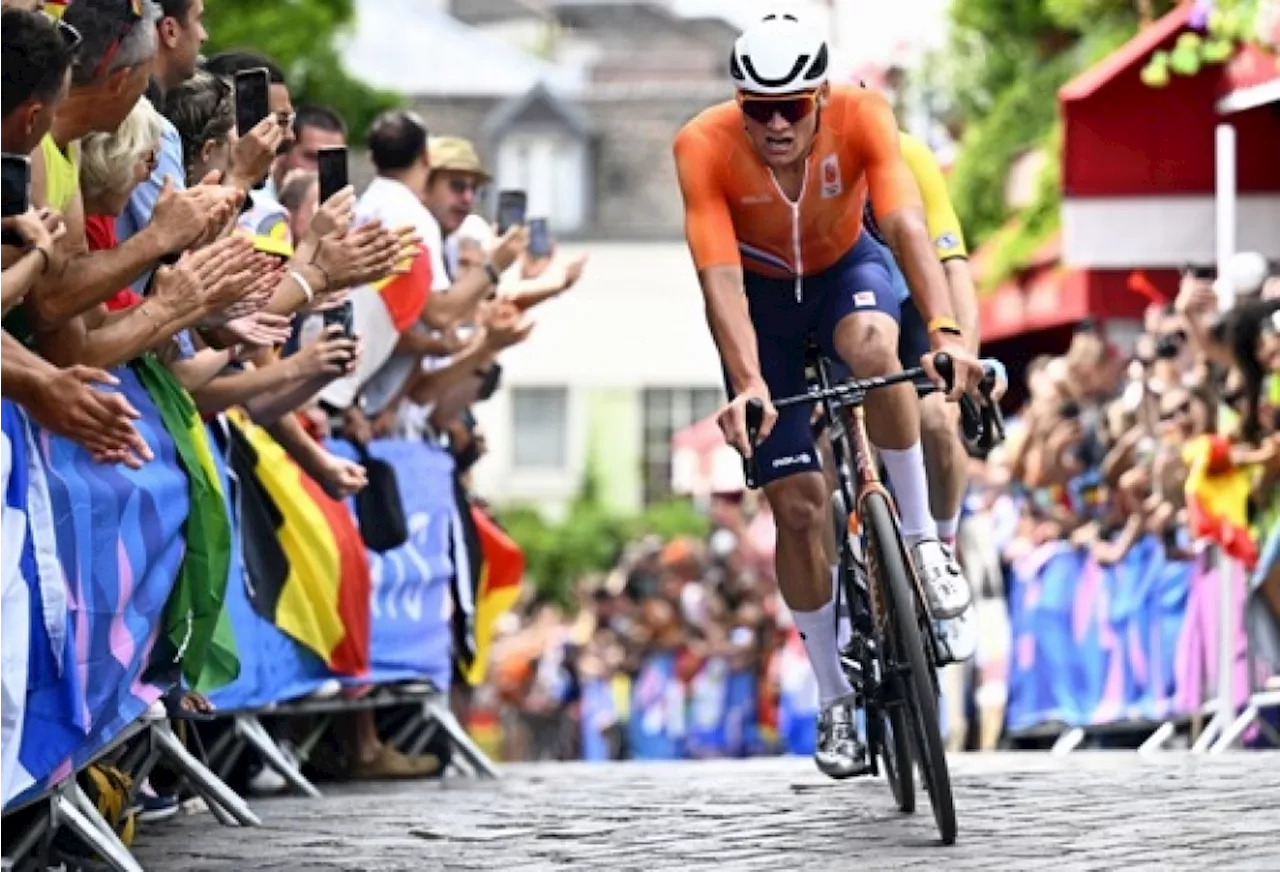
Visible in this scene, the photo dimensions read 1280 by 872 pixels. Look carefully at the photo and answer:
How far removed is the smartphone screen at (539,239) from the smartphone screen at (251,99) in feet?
17.9

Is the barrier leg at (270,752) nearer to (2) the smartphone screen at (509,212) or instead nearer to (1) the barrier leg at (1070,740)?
(2) the smartphone screen at (509,212)

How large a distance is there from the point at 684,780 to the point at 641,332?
64224 millimetres

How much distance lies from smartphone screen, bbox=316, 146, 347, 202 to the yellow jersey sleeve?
71.6 inches

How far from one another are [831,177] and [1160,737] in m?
7.76

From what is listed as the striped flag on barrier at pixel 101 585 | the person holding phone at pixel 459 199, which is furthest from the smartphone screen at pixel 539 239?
the striped flag on barrier at pixel 101 585

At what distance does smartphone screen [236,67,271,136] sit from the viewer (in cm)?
1061

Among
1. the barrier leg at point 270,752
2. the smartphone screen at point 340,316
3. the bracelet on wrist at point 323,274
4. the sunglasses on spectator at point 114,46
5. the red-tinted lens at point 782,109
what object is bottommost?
the barrier leg at point 270,752

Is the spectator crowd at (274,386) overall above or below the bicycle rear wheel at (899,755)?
above

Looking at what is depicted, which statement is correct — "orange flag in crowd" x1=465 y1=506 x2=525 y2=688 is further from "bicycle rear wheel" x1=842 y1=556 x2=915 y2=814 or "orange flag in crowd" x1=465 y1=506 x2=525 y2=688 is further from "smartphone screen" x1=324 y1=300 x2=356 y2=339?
"bicycle rear wheel" x1=842 y1=556 x2=915 y2=814

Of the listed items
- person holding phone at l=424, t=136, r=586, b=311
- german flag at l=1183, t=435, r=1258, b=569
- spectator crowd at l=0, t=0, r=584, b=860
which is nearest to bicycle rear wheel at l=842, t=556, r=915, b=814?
spectator crowd at l=0, t=0, r=584, b=860

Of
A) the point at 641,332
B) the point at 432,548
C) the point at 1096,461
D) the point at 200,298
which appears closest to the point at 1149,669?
the point at 1096,461

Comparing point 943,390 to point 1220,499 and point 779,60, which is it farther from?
point 1220,499

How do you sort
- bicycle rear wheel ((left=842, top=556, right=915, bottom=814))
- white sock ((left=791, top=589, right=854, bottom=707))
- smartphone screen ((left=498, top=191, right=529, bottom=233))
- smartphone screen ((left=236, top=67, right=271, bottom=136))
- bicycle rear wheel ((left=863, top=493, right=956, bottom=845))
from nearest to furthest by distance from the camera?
bicycle rear wheel ((left=863, top=493, right=956, bottom=845)) < bicycle rear wheel ((left=842, top=556, right=915, bottom=814)) < smartphone screen ((left=236, top=67, right=271, bottom=136)) < white sock ((left=791, top=589, right=854, bottom=707)) < smartphone screen ((left=498, top=191, right=529, bottom=233))

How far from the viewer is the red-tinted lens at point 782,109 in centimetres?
1055
